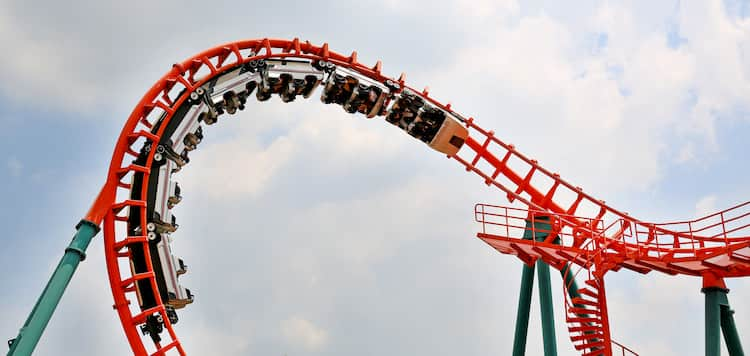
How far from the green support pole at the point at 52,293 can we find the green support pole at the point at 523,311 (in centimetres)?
815

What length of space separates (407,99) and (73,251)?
664 cm

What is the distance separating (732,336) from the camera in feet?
39.7

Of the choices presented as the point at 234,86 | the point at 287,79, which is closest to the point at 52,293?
the point at 234,86

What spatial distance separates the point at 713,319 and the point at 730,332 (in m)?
0.64

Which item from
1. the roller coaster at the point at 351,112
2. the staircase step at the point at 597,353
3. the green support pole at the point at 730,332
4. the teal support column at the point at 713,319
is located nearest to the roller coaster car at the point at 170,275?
the roller coaster at the point at 351,112

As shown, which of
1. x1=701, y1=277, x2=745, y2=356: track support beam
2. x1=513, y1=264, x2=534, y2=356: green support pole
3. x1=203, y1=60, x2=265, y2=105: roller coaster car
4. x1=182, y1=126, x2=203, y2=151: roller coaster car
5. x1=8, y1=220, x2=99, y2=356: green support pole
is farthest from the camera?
x1=513, y1=264, x2=534, y2=356: green support pole

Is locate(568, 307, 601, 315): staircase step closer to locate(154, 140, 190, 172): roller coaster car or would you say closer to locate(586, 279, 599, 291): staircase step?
locate(586, 279, 599, 291): staircase step

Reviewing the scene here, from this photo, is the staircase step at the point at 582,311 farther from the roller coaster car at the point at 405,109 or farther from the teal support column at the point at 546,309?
the roller coaster car at the point at 405,109

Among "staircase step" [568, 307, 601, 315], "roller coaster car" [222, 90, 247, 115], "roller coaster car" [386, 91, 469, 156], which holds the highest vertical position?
"roller coaster car" [386, 91, 469, 156]

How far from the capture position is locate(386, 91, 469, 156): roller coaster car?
1395cm

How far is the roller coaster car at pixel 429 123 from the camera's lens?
13.9 meters

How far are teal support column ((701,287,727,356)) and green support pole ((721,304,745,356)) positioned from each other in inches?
13.8

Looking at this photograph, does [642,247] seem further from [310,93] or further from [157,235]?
[157,235]

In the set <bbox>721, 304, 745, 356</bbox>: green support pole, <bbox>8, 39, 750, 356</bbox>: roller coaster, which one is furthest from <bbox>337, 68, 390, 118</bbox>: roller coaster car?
<bbox>721, 304, 745, 356</bbox>: green support pole
